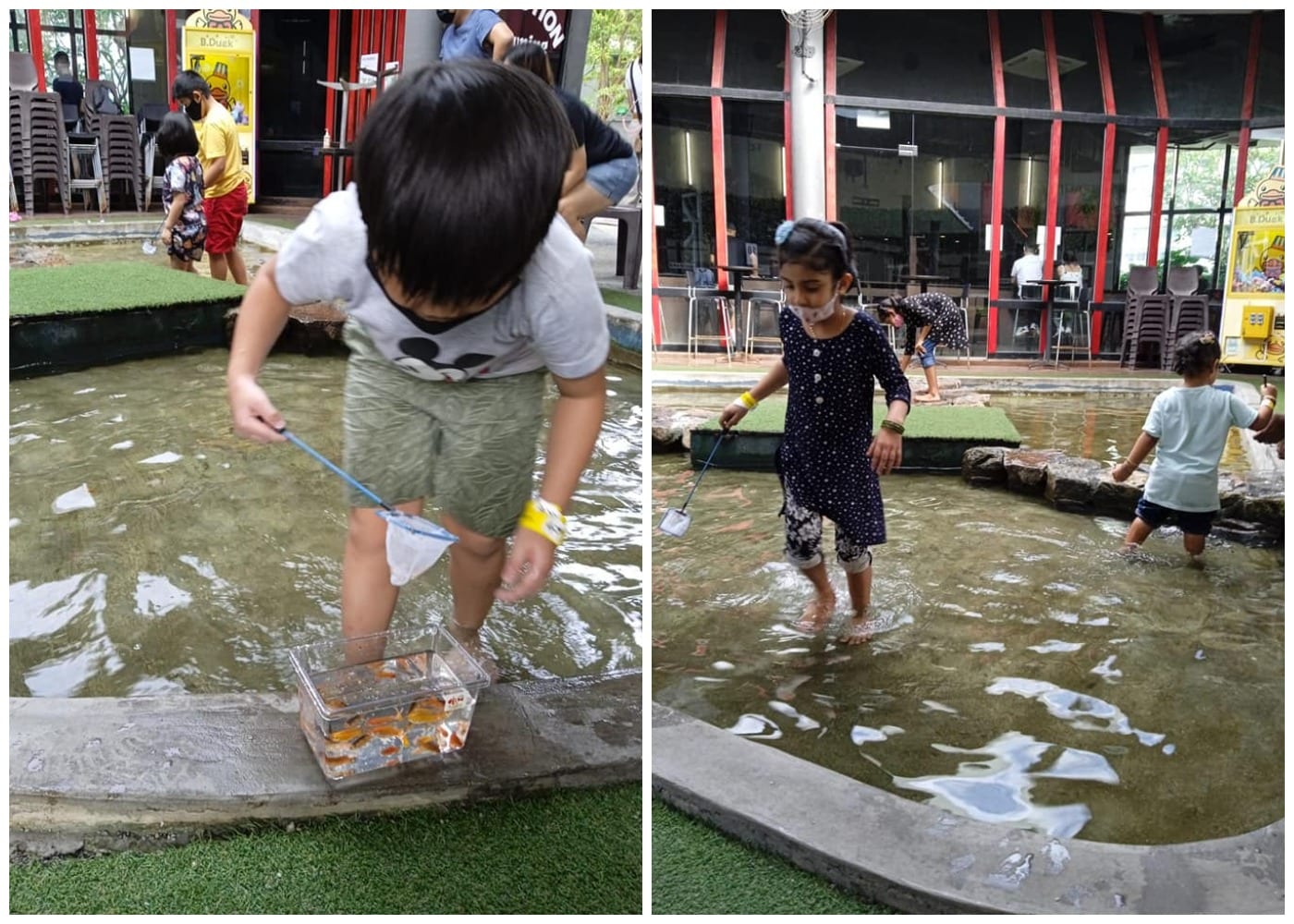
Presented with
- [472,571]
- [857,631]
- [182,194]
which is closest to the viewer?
[472,571]

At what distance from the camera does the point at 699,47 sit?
4133 millimetres

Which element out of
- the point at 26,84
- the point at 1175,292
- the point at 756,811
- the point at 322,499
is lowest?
the point at 756,811

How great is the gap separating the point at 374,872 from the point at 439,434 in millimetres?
518

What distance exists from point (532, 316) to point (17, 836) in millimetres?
835

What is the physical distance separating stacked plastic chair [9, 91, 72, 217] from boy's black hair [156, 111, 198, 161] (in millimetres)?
1164

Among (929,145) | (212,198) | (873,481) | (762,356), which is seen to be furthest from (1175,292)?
(212,198)

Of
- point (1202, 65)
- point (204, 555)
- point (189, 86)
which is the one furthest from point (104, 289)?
point (1202, 65)

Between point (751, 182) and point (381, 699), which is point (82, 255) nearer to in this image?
point (751, 182)

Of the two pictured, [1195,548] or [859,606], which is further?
[1195,548]

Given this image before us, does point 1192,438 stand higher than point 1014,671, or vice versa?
point 1192,438

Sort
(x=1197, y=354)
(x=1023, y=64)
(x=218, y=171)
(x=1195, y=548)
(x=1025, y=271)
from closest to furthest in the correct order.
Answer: (x=1197, y=354), (x=1195, y=548), (x=218, y=171), (x=1023, y=64), (x=1025, y=271)

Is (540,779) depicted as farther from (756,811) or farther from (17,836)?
(17,836)

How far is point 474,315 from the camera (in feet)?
3.51

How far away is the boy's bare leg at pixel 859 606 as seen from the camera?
1.99m
